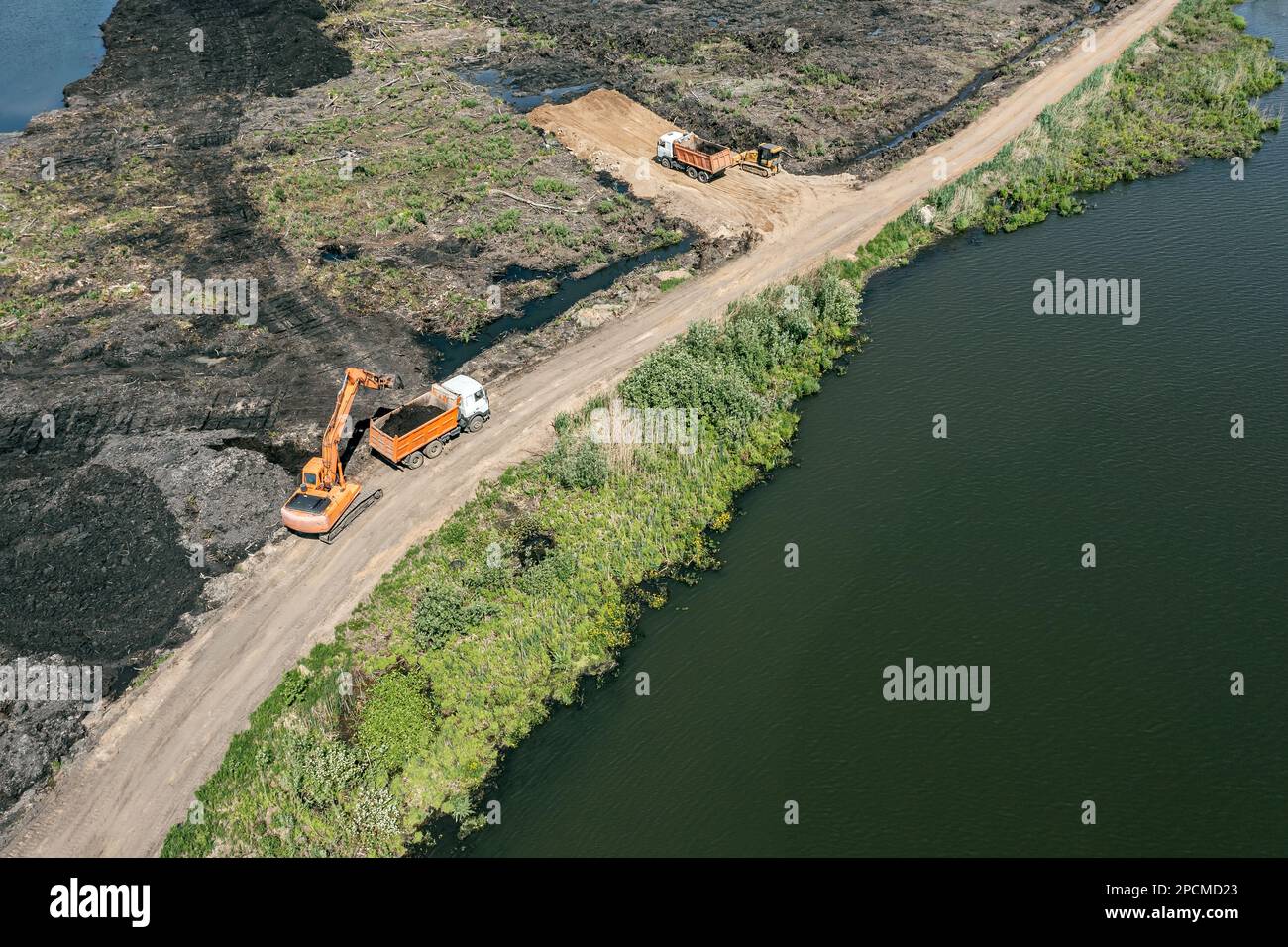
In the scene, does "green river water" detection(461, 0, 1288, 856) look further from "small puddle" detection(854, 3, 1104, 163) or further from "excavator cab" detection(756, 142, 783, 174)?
"small puddle" detection(854, 3, 1104, 163)

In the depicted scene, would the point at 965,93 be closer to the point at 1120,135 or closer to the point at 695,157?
the point at 1120,135

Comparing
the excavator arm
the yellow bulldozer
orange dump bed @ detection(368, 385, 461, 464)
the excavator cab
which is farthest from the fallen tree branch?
the excavator arm

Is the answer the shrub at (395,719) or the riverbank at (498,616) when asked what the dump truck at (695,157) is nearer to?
the riverbank at (498,616)

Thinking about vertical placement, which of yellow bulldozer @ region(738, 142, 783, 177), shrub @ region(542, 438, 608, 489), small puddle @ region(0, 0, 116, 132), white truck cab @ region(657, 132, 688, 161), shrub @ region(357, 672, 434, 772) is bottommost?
shrub @ region(357, 672, 434, 772)

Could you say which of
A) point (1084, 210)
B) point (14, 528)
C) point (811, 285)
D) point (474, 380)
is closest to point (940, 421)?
point (811, 285)

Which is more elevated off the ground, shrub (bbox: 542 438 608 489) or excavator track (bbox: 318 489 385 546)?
shrub (bbox: 542 438 608 489)
